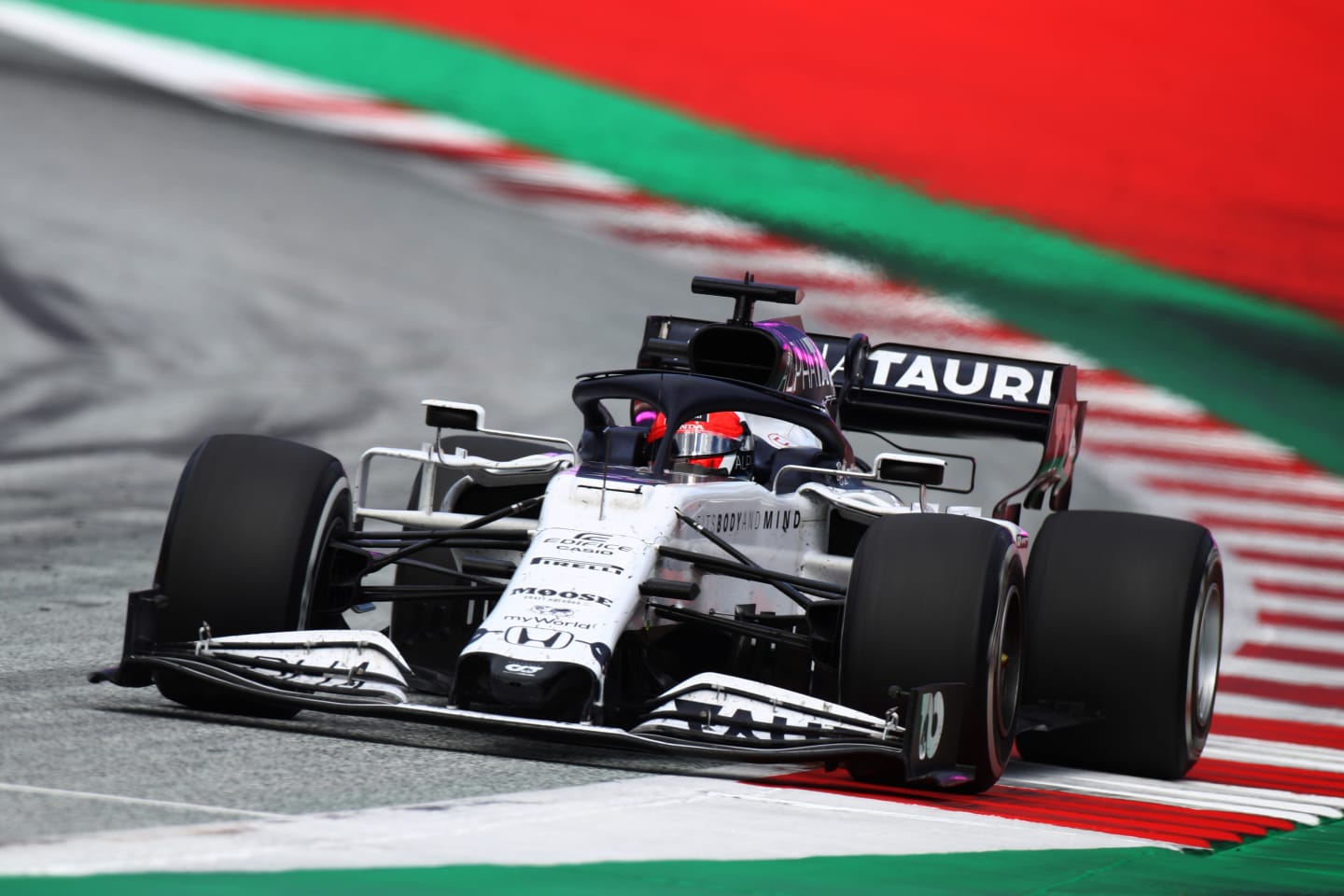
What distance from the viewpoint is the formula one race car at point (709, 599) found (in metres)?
7.05

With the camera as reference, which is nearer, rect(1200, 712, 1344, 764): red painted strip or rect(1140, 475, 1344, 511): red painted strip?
rect(1200, 712, 1344, 764): red painted strip

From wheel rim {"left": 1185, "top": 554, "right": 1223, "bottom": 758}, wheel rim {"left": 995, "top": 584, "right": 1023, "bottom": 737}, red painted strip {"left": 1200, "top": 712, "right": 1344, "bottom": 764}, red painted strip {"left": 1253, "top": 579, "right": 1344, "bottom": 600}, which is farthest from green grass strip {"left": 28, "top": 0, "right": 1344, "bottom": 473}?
wheel rim {"left": 995, "top": 584, "right": 1023, "bottom": 737}

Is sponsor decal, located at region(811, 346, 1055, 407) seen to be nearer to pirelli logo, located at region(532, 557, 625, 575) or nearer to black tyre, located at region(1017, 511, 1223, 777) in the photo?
black tyre, located at region(1017, 511, 1223, 777)

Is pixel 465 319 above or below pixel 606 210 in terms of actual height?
below

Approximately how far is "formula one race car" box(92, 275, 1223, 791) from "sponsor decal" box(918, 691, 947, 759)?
0.04 feet

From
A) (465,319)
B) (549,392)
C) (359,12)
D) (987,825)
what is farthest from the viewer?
(359,12)

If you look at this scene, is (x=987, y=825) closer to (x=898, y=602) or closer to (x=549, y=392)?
(x=898, y=602)

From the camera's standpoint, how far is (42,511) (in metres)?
13.4

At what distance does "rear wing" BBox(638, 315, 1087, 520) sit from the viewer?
10.2 m

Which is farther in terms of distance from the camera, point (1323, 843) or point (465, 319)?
point (465, 319)

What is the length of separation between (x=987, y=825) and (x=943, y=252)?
13660 millimetres

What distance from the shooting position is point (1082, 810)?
24.3 ft

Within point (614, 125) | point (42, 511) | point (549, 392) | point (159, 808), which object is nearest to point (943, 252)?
point (549, 392)

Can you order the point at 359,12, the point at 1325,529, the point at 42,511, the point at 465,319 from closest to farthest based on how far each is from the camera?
the point at 42,511 → the point at 1325,529 → the point at 465,319 → the point at 359,12
